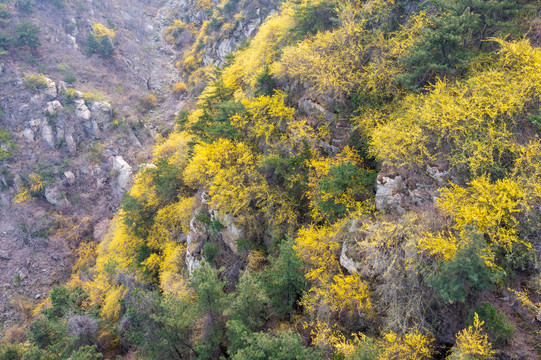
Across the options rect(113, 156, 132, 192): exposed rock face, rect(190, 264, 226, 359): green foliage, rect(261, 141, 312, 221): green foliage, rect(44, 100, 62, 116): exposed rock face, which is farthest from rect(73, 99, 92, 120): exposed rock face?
rect(190, 264, 226, 359): green foliage

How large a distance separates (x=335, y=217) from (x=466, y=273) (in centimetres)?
544

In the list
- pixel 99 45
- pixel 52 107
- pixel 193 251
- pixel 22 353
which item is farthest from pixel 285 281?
pixel 99 45

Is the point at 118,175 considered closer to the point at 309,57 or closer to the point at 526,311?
the point at 309,57

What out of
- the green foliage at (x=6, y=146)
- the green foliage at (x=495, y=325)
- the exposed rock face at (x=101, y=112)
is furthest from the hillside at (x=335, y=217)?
the exposed rock face at (x=101, y=112)

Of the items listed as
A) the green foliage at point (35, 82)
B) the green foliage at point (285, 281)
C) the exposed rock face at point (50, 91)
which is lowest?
the green foliage at point (285, 281)

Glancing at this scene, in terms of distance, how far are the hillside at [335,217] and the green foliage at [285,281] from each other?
0.08 m

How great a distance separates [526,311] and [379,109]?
29.6 ft

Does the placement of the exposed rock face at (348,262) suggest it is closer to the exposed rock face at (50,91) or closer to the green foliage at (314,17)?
the green foliage at (314,17)

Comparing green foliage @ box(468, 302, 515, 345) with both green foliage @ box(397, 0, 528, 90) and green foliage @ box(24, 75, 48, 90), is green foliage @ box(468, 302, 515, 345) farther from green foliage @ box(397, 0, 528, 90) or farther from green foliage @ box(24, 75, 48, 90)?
green foliage @ box(24, 75, 48, 90)

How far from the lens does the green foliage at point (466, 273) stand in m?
6.78

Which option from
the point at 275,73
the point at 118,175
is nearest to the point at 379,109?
the point at 275,73

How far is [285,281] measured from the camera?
37.4 feet

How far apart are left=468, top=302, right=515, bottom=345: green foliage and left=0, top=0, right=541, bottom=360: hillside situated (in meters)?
0.04

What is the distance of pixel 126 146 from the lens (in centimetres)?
3531
